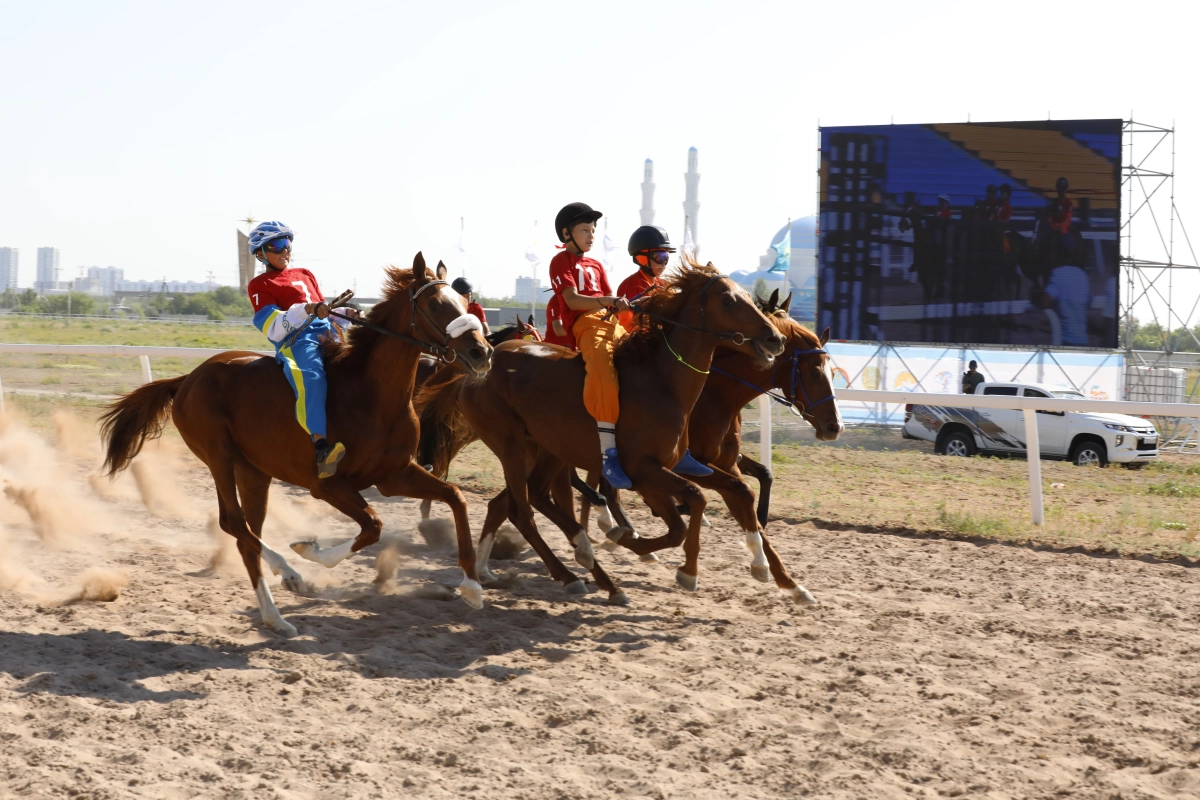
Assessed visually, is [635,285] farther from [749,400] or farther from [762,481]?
[762,481]

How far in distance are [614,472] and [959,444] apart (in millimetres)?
13457

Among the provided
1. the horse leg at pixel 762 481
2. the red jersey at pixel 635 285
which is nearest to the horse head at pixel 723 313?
the red jersey at pixel 635 285

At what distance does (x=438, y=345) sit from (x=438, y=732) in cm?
208

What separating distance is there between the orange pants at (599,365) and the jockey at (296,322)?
145 centimetres

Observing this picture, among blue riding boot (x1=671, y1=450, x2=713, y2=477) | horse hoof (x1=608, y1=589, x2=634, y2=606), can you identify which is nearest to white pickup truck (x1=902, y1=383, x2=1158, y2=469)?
blue riding boot (x1=671, y1=450, x2=713, y2=477)

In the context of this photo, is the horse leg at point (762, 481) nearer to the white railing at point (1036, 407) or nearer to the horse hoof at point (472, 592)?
the white railing at point (1036, 407)

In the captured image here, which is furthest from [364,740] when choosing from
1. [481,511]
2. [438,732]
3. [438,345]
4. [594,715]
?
[481,511]

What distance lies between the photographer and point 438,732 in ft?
13.8

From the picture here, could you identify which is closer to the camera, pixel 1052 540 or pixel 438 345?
pixel 438 345

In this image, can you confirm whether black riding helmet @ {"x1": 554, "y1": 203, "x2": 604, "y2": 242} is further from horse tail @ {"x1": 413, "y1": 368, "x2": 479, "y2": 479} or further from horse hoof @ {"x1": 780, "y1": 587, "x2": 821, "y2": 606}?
horse hoof @ {"x1": 780, "y1": 587, "x2": 821, "y2": 606}

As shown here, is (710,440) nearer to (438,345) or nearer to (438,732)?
(438,345)

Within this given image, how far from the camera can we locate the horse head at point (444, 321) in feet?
17.4

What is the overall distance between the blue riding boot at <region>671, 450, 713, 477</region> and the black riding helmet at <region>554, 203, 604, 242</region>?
5.37 feet

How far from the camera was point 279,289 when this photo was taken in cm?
605
